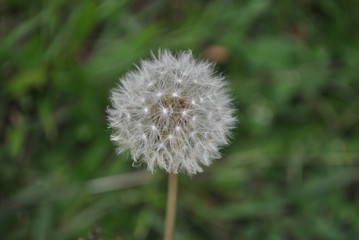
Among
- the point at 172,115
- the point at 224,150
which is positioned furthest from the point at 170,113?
the point at 224,150

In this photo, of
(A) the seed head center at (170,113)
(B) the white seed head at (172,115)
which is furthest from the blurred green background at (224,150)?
(A) the seed head center at (170,113)

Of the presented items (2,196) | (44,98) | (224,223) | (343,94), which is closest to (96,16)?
(44,98)

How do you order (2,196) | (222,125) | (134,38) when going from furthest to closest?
(134,38) → (2,196) → (222,125)

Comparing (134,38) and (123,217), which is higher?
(134,38)

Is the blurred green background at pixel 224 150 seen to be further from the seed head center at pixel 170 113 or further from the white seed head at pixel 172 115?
the seed head center at pixel 170 113

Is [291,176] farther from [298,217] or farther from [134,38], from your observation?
[134,38]

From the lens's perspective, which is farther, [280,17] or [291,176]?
[280,17]

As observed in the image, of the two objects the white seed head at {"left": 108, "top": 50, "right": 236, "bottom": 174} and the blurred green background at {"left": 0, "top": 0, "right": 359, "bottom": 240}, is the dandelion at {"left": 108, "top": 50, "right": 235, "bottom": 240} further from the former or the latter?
the blurred green background at {"left": 0, "top": 0, "right": 359, "bottom": 240}
